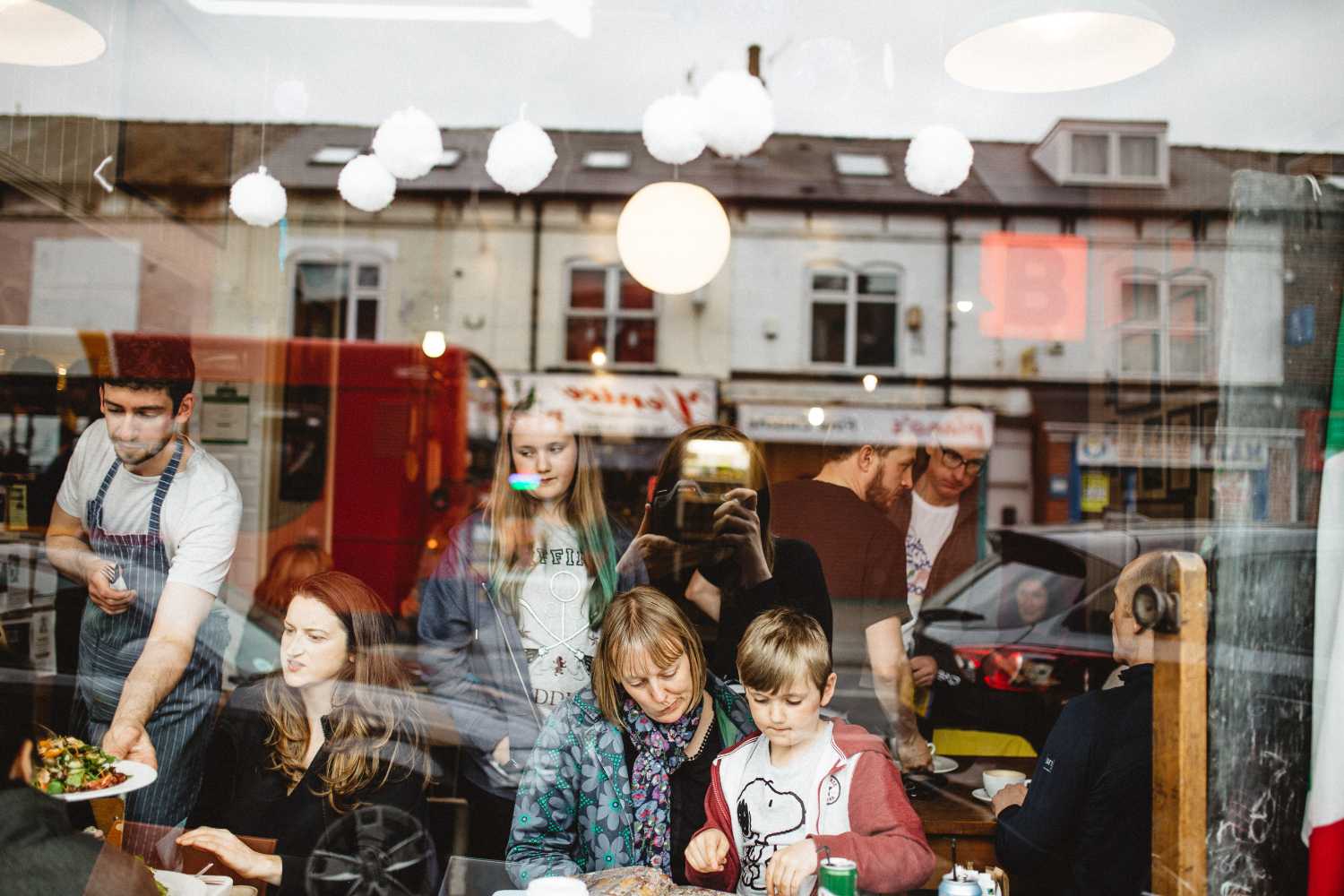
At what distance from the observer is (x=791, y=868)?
190cm

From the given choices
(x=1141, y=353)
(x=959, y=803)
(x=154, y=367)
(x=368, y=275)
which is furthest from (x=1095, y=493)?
(x=154, y=367)

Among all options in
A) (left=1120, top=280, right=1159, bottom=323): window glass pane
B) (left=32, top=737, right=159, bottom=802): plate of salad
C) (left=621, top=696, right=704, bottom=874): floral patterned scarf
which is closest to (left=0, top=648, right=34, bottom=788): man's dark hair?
(left=32, top=737, right=159, bottom=802): plate of salad

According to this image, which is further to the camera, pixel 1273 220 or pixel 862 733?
pixel 1273 220

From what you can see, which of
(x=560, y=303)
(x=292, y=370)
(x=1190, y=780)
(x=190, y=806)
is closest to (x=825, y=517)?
(x=1190, y=780)

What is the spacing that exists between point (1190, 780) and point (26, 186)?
443 cm

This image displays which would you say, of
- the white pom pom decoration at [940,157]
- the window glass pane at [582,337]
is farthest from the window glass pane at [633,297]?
the white pom pom decoration at [940,157]

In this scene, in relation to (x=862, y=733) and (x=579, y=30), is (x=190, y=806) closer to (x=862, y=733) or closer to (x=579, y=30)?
(x=862, y=733)

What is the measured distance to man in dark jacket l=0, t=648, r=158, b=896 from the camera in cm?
179

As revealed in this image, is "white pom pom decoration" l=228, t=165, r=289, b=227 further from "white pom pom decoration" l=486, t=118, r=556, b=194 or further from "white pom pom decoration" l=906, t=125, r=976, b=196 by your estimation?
"white pom pom decoration" l=906, t=125, r=976, b=196

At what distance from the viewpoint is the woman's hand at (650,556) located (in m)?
2.88

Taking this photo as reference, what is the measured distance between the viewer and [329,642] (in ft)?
7.94

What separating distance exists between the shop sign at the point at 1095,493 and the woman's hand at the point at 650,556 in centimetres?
761

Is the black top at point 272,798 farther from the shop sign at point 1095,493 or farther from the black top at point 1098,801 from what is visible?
the shop sign at point 1095,493

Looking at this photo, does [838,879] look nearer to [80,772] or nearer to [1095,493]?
[80,772]
